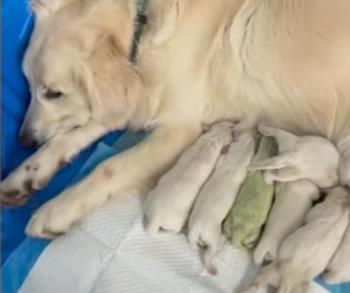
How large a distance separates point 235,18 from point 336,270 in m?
0.80

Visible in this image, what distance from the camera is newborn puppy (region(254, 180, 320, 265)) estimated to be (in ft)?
6.57

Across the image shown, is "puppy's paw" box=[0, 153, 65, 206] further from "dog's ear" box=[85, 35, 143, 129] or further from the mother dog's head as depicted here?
"dog's ear" box=[85, 35, 143, 129]

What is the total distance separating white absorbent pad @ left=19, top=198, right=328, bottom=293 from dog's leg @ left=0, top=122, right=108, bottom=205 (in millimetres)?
253

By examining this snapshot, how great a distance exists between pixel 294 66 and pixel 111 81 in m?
0.53

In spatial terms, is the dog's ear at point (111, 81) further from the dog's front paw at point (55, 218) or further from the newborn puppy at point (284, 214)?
the newborn puppy at point (284, 214)

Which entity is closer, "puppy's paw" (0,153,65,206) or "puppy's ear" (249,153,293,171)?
"puppy's ear" (249,153,293,171)

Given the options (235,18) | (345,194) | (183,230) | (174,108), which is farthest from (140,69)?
(345,194)

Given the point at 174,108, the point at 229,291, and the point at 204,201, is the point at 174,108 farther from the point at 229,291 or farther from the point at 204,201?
the point at 229,291

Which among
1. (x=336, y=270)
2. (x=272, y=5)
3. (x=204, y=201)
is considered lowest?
(x=336, y=270)

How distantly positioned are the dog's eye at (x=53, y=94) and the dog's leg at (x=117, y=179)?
23cm

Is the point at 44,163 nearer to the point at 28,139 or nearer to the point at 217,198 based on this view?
the point at 28,139

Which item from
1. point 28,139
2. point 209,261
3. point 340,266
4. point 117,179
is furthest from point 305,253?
point 28,139

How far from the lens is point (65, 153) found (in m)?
2.38

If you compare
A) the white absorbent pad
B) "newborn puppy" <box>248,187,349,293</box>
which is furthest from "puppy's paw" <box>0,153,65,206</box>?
"newborn puppy" <box>248,187,349,293</box>
